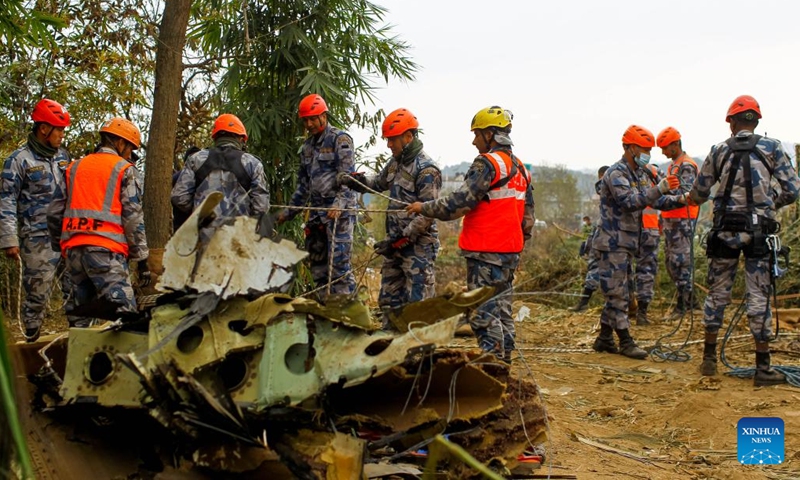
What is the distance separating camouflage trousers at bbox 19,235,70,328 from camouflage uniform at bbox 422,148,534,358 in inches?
138

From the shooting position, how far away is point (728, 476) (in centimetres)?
422

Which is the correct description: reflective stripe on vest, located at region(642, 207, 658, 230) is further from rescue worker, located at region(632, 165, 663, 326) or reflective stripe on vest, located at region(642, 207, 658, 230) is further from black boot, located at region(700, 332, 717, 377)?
black boot, located at region(700, 332, 717, 377)

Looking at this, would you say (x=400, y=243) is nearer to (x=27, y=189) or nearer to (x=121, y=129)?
(x=121, y=129)

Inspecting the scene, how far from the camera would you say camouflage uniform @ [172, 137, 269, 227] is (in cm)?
618

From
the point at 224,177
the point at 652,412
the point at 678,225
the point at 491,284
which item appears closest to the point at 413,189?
the point at 491,284

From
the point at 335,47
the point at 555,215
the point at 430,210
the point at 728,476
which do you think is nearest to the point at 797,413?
the point at 728,476

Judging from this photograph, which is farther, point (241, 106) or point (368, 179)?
point (241, 106)

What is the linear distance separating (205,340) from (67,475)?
86 centimetres

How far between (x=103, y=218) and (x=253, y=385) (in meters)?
2.90

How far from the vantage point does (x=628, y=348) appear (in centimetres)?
742

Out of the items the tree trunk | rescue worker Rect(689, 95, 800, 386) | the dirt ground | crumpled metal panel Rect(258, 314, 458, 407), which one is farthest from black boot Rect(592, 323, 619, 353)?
crumpled metal panel Rect(258, 314, 458, 407)

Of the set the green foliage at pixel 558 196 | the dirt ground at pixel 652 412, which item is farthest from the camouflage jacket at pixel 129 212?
the green foliage at pixel 558 196

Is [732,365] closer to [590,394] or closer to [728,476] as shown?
[590,394]

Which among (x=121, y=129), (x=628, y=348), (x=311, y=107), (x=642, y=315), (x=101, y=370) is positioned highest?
(x=311, y=107)
